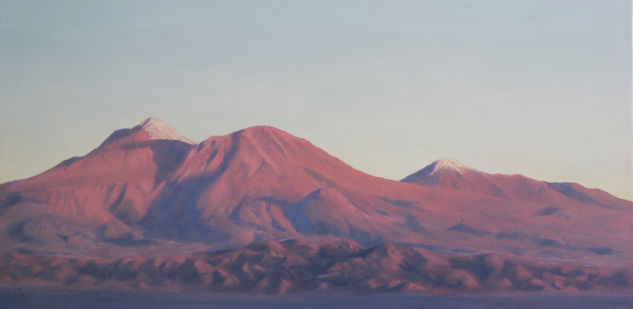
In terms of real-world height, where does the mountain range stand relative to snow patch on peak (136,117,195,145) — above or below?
below

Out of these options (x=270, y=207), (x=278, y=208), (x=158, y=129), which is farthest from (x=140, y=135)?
(x=278, y=208)

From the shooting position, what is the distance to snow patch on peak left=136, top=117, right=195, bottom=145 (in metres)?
67.2

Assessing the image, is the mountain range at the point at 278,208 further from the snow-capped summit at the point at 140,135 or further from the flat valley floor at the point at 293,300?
the flat valley floor at the point at 293,300

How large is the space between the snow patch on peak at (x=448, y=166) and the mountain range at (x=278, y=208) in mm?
Result: 158

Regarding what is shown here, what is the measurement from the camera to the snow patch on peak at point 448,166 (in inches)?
2685

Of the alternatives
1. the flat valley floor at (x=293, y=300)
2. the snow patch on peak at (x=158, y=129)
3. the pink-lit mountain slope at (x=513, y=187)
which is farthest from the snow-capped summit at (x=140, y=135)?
the pink-lit mountain slope at (x=513, y=187)

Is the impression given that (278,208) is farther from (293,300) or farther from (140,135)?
(140,135)

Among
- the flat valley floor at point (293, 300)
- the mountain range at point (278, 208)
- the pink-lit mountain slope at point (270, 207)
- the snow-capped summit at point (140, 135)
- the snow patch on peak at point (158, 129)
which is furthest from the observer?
the pink-lit mountain slope at point (270, 207)

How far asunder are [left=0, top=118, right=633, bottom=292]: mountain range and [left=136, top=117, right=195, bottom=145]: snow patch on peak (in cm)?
15

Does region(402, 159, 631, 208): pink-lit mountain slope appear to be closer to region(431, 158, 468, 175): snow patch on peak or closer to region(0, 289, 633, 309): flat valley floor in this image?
region(431, 158, 468, 175): snow patch on peak

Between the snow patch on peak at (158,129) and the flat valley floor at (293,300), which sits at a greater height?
the snow patch on peak at (158,129)

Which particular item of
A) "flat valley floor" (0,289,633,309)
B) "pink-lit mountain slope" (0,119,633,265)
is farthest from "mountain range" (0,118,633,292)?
"flat valley floor" (0,289,633,309)

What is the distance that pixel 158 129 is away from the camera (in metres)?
70.3

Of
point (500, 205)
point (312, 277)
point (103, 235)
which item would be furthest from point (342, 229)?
point (103, 235)
